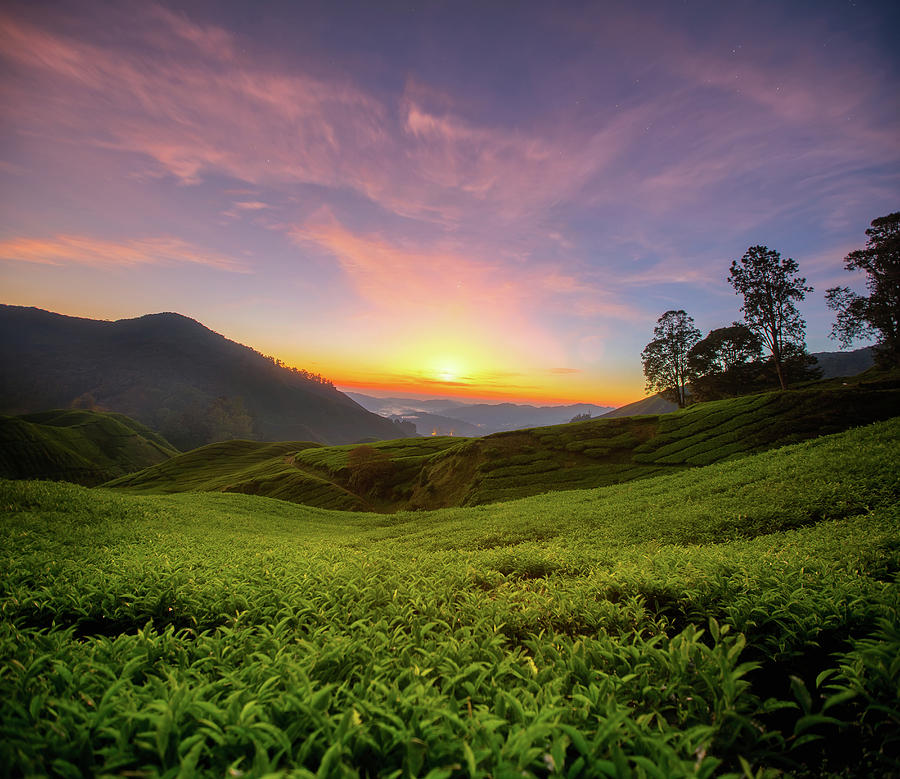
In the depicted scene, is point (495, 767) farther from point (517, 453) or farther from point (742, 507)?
point (517, 453)

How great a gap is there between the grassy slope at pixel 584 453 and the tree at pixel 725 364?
23.0 m

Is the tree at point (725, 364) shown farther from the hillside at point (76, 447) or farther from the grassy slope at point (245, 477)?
the hillside at point (76, 447)

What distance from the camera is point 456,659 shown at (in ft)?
13.1

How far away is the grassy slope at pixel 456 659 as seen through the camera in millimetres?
2484

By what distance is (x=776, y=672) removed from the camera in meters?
3.94

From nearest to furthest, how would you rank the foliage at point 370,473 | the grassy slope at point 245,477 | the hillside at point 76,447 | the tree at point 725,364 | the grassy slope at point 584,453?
1. the grassy slope at point 584,453
2. the grassy slope at point 245,477
3. the foliage at point 370,473
4. the tree at point 725,364
5. the hillside at point 76,447

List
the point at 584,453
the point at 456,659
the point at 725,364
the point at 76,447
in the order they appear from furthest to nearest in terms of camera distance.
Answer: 1. the point at 76,447
2. the point at 725,364
3. the point at 584,453
4. the point at 456,659

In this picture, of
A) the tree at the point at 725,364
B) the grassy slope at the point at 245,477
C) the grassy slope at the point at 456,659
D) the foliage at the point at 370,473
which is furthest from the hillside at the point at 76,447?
the tree at the point at 725,364

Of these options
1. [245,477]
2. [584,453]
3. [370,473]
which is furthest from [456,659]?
[245,477]

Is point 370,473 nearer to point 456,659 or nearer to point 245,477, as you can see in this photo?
point 245,477

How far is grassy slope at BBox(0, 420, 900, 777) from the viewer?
248 centimetres

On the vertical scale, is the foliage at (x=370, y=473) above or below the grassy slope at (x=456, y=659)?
below

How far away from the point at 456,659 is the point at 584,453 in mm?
40226

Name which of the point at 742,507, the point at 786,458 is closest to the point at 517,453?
the point at 786,458
